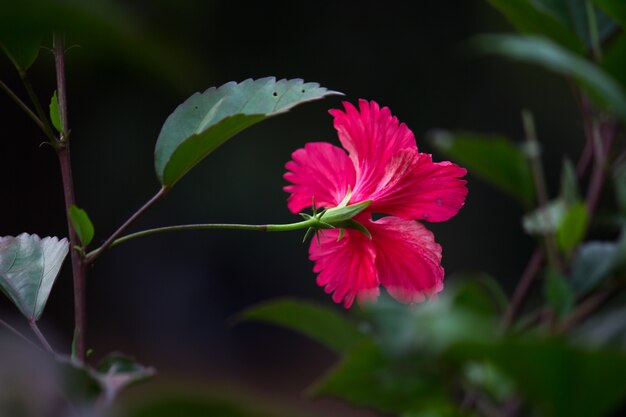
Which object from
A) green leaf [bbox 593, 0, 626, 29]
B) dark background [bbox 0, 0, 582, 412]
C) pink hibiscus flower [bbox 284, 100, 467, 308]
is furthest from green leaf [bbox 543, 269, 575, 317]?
dark background [bbox 0, 0, 582, 412]

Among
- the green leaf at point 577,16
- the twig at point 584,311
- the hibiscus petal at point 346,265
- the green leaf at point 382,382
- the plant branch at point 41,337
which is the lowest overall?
the hibiscus petal at point 346,265

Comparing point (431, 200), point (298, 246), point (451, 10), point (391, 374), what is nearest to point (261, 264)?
point (298, 246)

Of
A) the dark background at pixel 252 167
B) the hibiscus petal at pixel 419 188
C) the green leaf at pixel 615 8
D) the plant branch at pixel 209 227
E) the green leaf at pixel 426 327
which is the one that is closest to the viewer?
the green leaf at pixel 426 327

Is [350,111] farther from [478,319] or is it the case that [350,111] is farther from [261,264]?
[261,264]

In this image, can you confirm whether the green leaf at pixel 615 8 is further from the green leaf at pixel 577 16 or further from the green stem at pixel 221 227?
the green stem at pixel 221 227

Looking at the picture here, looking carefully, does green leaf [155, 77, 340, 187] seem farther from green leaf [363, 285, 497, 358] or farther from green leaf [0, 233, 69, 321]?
green leaf [363, 285, 497, 358]

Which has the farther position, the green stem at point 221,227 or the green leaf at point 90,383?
the green stem at point 221,227

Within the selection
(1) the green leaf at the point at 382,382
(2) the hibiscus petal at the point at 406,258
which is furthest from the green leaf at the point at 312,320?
(2) the hibiscus petal at the point at 406,258
